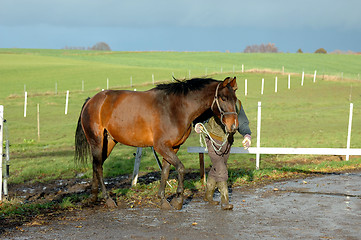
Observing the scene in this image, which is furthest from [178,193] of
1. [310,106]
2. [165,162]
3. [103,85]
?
[103,85]

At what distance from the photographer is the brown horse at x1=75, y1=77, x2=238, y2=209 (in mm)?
8062

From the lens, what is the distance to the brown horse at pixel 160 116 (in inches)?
317

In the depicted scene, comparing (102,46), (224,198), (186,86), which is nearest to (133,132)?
(186,86)

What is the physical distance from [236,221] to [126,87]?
38048 mm

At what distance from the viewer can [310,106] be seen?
1494 inches

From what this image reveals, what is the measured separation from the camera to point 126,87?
1758 inches

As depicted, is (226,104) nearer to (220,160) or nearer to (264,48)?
(220,160)

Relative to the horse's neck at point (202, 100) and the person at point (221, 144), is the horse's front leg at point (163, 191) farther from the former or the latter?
the horse's neck at point (202, 100)

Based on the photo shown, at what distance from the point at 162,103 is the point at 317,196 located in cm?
357

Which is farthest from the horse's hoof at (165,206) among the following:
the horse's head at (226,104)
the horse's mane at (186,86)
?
the horse's mane at (186,86)

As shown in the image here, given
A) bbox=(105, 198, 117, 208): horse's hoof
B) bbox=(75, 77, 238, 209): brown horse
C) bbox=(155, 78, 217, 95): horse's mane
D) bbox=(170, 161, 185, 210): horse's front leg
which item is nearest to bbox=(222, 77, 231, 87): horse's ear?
bbox=(75, 77, 238, 209): brown horse

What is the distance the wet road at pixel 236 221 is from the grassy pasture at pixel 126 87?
5.29 meters

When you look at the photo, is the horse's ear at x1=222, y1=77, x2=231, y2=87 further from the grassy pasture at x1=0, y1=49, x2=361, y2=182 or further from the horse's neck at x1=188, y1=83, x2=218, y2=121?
the grassy pasture at x1=0, y1=49, x2=361, y2=182

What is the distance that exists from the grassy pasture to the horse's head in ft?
19.8
